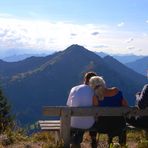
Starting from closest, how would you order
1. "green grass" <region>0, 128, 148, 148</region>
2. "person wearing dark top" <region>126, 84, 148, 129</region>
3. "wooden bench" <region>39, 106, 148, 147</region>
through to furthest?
"wooden bench" <region>39, 106, 148, 147</region>, "person wearing dark top" <region>126, 84, 148, 129</region>, "green grass" <region>0, 128, 148, 148</region>

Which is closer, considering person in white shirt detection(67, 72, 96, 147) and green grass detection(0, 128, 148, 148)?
person in white shirt detection(67, 72, 96, 147)

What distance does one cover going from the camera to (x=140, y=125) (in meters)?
8.76

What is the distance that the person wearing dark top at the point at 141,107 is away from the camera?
827cm

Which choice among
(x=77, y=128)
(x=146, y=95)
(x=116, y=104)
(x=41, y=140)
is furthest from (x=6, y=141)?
(x=146, y=95)

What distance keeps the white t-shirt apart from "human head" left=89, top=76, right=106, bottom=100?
0.09 meters

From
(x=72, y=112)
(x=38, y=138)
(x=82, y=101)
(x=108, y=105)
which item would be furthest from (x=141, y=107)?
(x=38, y=138)

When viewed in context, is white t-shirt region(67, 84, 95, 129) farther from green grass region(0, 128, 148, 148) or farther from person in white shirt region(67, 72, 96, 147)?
green grass region(0, 128, 148, 148)

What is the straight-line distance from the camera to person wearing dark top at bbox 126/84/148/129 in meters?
8.27

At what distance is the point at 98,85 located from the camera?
8.35m

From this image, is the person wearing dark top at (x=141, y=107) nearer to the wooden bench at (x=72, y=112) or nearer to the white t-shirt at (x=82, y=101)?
the wooden bench at (x=72, y=112)

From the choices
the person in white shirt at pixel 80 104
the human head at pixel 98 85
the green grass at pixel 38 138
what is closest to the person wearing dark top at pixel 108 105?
the human head at pixel 98 85

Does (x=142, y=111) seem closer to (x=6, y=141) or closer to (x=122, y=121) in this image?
(x=122, y=121)

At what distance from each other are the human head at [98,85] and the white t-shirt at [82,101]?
89 mm

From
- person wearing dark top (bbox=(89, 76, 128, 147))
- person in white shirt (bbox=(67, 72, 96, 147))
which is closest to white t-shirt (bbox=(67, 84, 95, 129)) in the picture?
person in white shirt (bbox=(67, 72, 96, 147))
